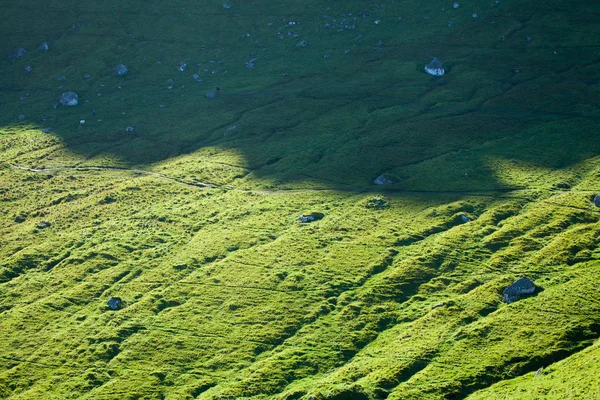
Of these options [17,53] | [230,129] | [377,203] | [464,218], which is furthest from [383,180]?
[17,53]

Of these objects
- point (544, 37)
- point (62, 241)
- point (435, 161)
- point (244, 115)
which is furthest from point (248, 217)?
point (544, 37)

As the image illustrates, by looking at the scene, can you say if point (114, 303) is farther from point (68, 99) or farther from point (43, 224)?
point (68, 99)

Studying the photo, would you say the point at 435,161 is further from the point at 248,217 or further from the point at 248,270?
the point at 248,270

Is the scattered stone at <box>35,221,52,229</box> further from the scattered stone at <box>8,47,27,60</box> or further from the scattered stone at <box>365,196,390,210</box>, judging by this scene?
the scattered stone at <box>8,47,27,60</box>

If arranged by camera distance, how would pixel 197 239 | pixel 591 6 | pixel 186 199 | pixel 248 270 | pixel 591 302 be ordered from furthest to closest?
1. pixel 591 6
2. pixel 186 199
3. pixel 197 239
4. pixel 248 270
5. pixel 591 302

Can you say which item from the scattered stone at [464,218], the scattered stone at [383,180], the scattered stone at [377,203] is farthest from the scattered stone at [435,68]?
the scattered stone at [464,218]

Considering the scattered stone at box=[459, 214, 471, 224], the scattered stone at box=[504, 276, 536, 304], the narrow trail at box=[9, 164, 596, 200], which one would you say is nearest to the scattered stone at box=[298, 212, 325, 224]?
the narrow trail at box=[9, 164, 596, 200]

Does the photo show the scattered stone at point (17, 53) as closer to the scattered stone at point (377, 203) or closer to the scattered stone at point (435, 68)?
the scattered stone at point (435, 68)
